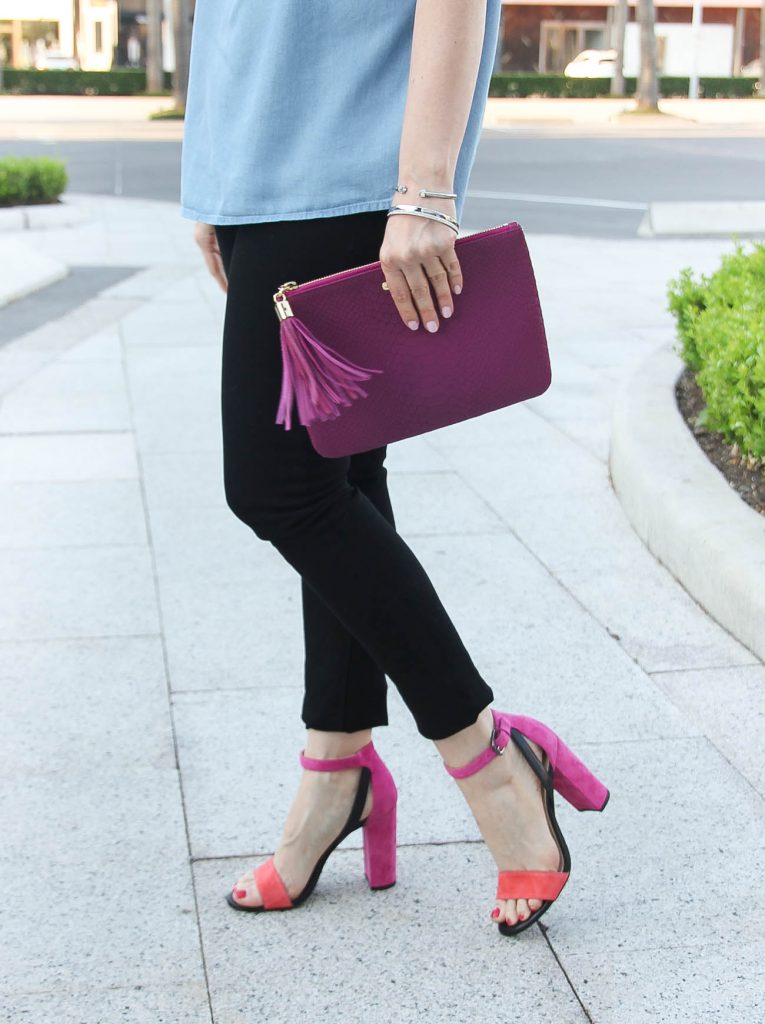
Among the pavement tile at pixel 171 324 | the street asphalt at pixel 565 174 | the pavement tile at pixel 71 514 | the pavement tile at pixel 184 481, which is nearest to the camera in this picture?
the pavement tile at pixel 71 514

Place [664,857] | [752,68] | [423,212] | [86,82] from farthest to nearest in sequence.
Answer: [752,68] → [86,82] → [664,857] → [423,212]

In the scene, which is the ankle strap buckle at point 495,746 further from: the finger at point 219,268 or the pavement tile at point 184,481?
the pavement tile at point 184,481

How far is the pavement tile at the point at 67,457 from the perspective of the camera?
14.0ft

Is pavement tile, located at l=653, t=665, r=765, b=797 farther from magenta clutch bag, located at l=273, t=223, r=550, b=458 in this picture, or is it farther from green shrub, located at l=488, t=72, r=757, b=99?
green shrub, located at l=488, t=72, r=757, b=99

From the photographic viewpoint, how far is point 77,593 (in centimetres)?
327

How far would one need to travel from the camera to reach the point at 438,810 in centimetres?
223

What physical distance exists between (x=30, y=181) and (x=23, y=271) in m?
3.72

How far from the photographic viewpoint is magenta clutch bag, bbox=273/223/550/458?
1.61m

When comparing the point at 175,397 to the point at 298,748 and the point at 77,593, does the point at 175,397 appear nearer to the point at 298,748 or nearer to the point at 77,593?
the point at 77,593

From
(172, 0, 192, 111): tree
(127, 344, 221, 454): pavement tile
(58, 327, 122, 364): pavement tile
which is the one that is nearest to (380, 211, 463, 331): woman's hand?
(127, 344, 221, 454): pavement tile

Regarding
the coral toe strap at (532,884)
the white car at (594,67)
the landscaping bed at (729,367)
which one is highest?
the white car at (594,67)

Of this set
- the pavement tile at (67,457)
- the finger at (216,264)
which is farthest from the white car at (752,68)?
the finger at (216,264)

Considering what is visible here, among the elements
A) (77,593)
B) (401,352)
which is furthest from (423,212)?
(77,593)

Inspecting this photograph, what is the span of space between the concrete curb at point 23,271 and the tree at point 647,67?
25.0m
